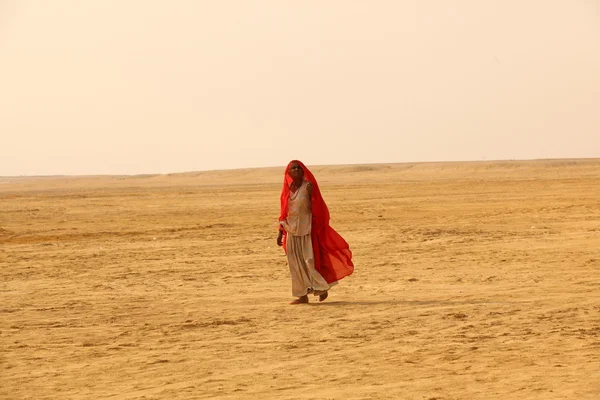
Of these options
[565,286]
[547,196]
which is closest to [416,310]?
[565,286]

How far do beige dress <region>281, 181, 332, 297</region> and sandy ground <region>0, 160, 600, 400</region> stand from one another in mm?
240

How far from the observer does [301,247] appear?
1226 cm

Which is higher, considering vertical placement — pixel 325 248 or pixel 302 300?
pixel 325 248

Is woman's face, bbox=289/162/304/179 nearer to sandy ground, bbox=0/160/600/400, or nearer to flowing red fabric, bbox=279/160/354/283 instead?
flowing red fabric, bbox=279/160/354/283

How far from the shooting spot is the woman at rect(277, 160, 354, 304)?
39.9 ft

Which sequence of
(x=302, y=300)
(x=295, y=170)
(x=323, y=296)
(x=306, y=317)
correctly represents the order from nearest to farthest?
(x=306, y=317), (x=295, y=170), (x=302, y=300), (x=323, y=296)

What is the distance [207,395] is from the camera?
24.5ft

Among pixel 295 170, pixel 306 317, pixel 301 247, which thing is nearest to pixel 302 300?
pixel 301 247

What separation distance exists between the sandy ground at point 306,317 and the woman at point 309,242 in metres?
0.28

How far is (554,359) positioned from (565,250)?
881 centimetres

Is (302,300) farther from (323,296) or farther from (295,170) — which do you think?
(295,170)

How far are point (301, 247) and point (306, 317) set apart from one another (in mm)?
1401

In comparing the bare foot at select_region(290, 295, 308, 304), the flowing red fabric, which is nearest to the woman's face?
the flowing red fabric

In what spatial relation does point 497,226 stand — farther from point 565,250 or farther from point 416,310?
point 416,310
